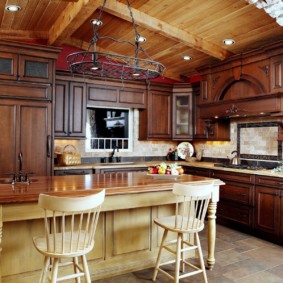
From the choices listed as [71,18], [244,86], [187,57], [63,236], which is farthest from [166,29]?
[63,236]

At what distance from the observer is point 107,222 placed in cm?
301

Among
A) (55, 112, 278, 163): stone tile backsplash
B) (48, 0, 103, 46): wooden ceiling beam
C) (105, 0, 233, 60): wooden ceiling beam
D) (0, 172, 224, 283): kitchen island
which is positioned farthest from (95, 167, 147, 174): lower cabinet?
(105, 0, 233, 60): wooden ceiling beam

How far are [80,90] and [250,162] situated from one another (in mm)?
3107

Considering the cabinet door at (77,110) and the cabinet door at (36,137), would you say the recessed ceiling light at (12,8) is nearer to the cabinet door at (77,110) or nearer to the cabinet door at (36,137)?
the cabinet door at (36,137)

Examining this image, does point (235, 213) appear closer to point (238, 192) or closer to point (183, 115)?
point (238, 192)

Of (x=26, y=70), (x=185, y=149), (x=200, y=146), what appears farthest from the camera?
(x=185, y=149)

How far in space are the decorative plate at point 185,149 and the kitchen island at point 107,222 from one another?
2.97 m

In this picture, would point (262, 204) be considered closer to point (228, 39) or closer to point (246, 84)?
point (246, 84)

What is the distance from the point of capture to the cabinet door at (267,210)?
3994 mm

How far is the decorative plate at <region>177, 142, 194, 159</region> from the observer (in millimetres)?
6393

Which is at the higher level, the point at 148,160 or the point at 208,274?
the point at 148,160

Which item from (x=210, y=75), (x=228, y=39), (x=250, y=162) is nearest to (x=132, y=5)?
(x=228, y=39)

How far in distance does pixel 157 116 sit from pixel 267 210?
2.74m

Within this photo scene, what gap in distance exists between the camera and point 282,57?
410cm
